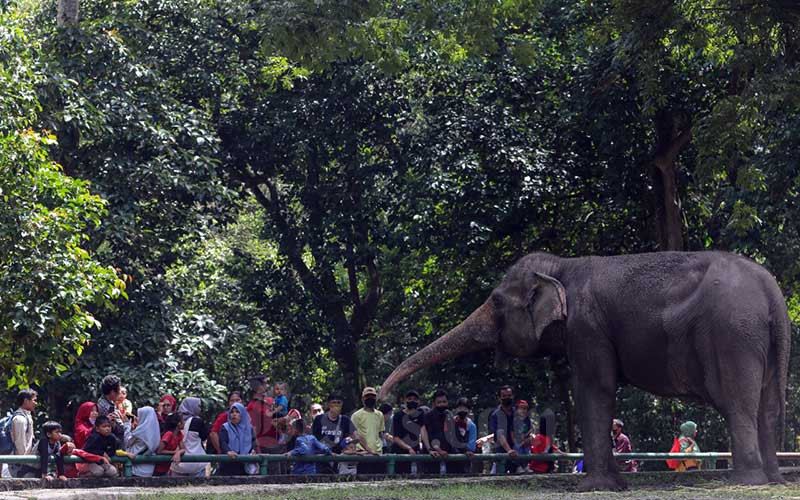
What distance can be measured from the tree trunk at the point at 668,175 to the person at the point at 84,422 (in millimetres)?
10343

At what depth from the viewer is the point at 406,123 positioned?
23719 millimetres

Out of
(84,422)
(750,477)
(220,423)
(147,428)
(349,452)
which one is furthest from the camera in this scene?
(349,452)

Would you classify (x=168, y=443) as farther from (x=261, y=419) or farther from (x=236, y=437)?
(x=261, y=419)

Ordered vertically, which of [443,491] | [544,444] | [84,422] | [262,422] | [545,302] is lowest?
[443,491]

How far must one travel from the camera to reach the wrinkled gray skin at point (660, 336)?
12203 millimetres

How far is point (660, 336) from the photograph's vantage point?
12812 millimetres

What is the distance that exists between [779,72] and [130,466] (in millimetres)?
8191

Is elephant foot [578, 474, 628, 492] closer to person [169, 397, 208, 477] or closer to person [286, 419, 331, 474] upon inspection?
person [286, 419, 331, 474]

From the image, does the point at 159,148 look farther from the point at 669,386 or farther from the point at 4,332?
the point at 669,386

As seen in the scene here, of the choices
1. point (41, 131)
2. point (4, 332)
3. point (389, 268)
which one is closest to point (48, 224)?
point (4, 332)

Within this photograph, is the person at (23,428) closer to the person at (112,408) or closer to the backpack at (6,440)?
the backpack at (6,440)

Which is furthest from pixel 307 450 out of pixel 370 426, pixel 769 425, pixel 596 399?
pixel 769 425

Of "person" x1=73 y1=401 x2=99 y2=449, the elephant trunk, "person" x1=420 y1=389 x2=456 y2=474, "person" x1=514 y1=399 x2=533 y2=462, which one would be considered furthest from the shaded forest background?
"person" x1=420 y1=389 x2=456 y2=474

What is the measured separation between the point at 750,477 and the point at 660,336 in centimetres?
172
